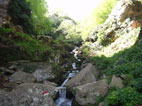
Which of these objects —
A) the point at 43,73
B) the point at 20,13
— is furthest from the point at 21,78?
the point at 20,13

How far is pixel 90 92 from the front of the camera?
19.0ft

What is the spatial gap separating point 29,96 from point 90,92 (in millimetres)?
3340

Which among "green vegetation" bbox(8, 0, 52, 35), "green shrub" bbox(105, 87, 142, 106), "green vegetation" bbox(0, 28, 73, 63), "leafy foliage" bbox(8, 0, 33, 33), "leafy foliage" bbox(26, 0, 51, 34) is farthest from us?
"leafy foliage" bbox(26, 0, 51, 34)

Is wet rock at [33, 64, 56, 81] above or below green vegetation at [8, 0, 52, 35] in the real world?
below

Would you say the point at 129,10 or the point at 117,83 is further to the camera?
the point at 129,10

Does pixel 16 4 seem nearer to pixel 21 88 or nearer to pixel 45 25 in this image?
pixel 45 25

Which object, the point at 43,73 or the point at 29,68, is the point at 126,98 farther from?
the point at 29,68

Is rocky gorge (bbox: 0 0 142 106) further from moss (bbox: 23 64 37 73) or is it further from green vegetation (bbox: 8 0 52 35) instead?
green vegetation (bbox: 8 0 52 35)

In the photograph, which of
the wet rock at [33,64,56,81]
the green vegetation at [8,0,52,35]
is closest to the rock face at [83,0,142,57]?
the wet rock at [33,64,56,81]

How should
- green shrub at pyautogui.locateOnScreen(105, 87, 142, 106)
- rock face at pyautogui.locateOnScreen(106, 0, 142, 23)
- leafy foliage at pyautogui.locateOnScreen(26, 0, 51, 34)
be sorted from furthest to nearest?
1. leafy foliage at pyautogui.locateOnScreen(26, 0, 51, 34)
2. rock face at pyautogui.locateOnScreen(106, 0, 142, 23)
3. green shrub at pyautogui.locateOnScreen(105, 87, 142, 106)

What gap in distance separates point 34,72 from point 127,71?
7674 millimetres

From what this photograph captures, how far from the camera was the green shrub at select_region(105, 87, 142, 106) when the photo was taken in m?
3.69

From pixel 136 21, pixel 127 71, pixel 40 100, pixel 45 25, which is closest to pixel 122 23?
pixel 136 21

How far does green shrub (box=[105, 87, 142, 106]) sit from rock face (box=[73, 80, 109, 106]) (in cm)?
147
